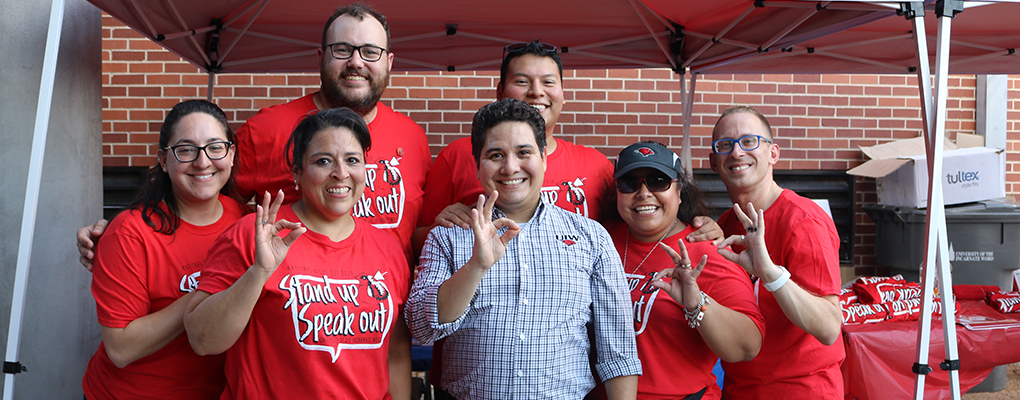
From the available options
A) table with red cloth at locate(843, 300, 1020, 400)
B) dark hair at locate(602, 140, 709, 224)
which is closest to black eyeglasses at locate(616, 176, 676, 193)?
dark hair at locate(602, 140, 709, 224)

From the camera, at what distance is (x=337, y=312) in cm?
166

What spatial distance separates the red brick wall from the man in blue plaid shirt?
301 centimetres

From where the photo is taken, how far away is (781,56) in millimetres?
3844

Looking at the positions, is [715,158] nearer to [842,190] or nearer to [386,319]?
[386,319]

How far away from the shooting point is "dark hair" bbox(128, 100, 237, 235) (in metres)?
1.86

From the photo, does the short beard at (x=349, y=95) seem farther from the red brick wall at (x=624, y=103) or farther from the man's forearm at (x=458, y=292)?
the red brick wall at (x=624, y=103)

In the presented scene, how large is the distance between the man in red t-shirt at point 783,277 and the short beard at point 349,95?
4.42 feet

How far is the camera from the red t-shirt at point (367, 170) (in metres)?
2.30

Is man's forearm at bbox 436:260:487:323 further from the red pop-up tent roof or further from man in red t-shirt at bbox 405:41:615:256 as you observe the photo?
the red pop-up tent roof

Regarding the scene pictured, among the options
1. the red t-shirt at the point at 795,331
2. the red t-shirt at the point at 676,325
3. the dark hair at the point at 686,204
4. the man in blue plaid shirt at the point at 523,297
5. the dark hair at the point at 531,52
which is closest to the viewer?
the man in blue plaid shirt at the point at 523,297

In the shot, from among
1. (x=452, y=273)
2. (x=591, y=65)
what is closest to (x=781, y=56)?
(x=591, y=65)

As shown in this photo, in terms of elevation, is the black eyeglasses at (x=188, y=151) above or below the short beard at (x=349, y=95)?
below

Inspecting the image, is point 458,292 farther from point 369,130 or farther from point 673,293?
point 369,130

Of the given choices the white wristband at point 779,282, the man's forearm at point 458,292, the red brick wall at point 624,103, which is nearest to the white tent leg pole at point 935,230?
the white wristband at point 779,282
